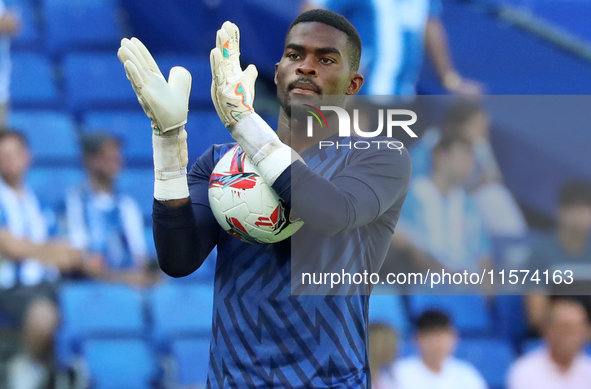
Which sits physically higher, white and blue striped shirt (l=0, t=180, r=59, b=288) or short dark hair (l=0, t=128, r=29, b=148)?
short dark hair (l=0, t=128, r=29, b=148)

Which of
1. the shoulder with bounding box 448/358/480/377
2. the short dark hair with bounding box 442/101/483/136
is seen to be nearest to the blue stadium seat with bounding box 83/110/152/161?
the short dark hair with bounding box 442/101/483/136

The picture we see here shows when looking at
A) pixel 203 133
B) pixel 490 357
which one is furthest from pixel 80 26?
pixel 490 357

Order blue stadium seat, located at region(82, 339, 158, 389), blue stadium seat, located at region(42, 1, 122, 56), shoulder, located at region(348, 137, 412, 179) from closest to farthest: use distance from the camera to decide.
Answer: shoulder, located at region(348, 137, 412, 179)
blue stadium seat, located at region(82, 339, 158, 389)
blue stadium seat, located at region(42, 1, 122, 56)

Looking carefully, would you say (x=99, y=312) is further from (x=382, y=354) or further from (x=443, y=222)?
(x=443, y=222)

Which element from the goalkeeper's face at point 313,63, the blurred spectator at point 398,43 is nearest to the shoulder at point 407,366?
the blurred spectator at point 398,43

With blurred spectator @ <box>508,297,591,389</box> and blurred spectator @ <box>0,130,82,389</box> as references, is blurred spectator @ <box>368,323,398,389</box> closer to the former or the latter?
blurred spectator @ <box>508,297,591,389</box>

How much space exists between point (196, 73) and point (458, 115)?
244 cm

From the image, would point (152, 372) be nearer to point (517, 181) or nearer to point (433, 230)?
point (433, 230)

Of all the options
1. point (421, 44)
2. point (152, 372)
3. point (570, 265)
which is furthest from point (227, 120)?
point (421, 44)

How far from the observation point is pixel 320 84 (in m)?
2.15

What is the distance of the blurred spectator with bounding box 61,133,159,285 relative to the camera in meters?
5.07

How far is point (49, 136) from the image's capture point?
5.95 m

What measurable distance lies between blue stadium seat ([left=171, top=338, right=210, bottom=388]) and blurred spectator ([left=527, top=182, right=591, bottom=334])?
215 cm

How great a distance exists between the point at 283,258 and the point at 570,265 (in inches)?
143
